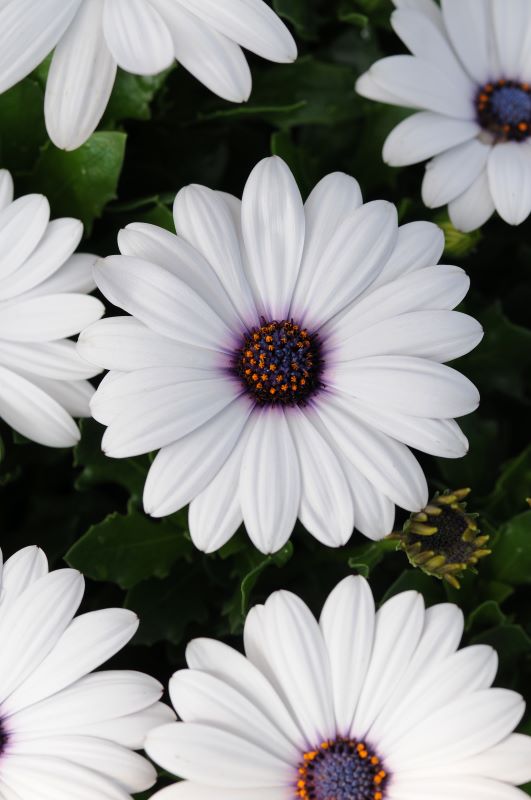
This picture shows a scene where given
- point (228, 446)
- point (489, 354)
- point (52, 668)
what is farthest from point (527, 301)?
point (52, 668)

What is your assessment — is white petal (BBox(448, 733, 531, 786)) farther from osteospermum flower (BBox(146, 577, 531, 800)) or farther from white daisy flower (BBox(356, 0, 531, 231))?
white daisy flower (BBox(356, 0, 531, 231))

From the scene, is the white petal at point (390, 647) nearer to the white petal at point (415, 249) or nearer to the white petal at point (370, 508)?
the white petal at point (370, 508)

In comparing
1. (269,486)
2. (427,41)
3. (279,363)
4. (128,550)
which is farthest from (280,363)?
(427,41)

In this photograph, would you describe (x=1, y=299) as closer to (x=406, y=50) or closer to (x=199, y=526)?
(x=199, y=526)

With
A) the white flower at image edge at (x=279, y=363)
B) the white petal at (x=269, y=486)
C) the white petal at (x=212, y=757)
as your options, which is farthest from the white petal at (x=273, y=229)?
the white petal at (x=212, y=757)

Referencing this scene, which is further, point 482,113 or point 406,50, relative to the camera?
point 406,50

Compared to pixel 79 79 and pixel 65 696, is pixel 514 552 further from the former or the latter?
pixel 79 79
